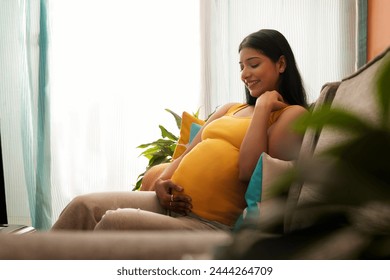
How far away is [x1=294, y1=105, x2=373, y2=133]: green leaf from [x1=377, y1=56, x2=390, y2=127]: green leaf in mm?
14

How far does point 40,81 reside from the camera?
3656mm

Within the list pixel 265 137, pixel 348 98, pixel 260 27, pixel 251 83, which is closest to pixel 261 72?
pixel 251 83

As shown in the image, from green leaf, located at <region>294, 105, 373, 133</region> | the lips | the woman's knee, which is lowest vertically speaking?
the woman's knee

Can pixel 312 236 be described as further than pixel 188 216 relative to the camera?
No

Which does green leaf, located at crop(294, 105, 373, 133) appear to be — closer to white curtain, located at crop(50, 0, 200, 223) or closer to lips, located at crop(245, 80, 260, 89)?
lips, located at crop(245, 80, 260, 89)

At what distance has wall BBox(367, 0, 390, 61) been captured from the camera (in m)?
2.93

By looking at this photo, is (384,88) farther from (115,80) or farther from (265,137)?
(115,80)

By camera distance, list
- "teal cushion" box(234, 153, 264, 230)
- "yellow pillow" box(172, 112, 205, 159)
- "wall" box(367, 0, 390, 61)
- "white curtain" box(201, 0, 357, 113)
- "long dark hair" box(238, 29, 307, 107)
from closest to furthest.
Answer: "teal cushion" box(234, 153, 264, 230) < "long dark hair" box(238, 29, 307, 107) < "yellow pillow" box(172, 112, 205, 159) < "wall" box(367, 0, 390, 61) < "white curtain" box(201, 0, 357, 113)

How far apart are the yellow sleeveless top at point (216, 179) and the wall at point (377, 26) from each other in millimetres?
1584

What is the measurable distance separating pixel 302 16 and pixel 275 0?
0.23 metres

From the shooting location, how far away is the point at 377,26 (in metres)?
3.14

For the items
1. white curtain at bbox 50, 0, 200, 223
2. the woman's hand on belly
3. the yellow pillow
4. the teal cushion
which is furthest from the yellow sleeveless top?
white curtain at bbox 50, 0, 200, 223
